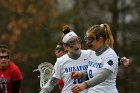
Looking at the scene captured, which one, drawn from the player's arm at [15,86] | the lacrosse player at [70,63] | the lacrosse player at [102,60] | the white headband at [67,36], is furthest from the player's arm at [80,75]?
the player's arm at [15,86]

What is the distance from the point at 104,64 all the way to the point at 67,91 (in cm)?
122

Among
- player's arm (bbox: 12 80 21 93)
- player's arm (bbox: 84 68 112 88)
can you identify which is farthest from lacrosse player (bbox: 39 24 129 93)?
player's arm (bbox: 12 80 21 93)

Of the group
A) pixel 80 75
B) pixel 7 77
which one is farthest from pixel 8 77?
pixel 80 75

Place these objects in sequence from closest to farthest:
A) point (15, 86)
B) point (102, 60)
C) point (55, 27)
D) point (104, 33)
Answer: point (102, 60)
point (104, 33)
point (15, 86)
point (55, 27)

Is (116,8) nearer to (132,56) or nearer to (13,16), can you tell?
(132,56)

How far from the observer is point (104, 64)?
28.9 ft

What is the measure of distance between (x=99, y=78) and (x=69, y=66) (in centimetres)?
113

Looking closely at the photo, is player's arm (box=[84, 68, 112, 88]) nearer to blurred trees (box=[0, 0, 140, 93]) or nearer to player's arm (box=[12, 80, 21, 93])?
player's arm (box=[12, 80, 21, 93])

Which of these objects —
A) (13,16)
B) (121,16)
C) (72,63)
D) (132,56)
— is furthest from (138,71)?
(72,63)

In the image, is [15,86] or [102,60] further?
[15,86]

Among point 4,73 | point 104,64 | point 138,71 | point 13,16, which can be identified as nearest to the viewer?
point 104,64

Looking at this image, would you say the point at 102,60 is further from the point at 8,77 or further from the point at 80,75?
the point at 8,77

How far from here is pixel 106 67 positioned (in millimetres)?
8750

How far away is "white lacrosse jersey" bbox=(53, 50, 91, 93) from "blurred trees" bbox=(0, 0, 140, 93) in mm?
13096
